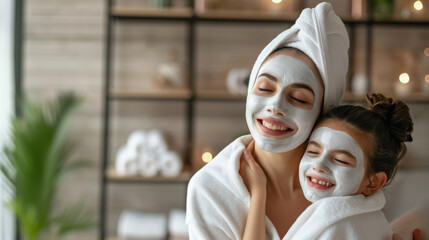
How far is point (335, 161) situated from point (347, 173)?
0.10ft

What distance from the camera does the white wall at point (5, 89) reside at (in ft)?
9.44

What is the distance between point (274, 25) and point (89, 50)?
44.5 inches

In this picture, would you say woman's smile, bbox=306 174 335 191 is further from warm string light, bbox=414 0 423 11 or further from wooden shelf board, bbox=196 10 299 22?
warm string light, bbox=414 0 423 11

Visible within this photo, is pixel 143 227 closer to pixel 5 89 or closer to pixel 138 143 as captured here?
pixel 138 143

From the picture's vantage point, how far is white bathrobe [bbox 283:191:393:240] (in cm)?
96

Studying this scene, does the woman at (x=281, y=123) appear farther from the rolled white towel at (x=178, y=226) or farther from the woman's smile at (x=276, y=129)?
the rolled white towel at (x=178, y=226)

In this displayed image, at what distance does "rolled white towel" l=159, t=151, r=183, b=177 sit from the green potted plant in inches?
22.5

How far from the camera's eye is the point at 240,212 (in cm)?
103

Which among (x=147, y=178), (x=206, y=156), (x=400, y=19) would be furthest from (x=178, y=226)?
(x=400, y=19)

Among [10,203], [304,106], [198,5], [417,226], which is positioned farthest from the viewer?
[198,5]

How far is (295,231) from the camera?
3.34ft

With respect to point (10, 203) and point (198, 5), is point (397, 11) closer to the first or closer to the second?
point (198, 5)

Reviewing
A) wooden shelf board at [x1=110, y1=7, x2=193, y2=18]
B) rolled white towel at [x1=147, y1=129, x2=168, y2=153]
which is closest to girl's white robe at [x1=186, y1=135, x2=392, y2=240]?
rolled white towel at [x1=147, y1=129, x2=168, y2=153]

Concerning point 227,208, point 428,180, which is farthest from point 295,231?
point 428,180
